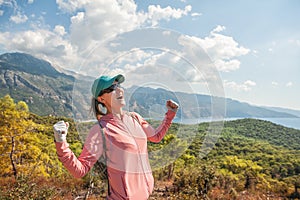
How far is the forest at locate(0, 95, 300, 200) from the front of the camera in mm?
2094

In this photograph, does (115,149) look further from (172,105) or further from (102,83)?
(172,105)

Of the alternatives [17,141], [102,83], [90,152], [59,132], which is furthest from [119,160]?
[17,141]

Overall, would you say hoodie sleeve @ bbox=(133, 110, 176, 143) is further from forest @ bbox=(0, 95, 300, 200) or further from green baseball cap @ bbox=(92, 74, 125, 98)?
green baseball cap @ bbox=(92, 74, 125, 98)

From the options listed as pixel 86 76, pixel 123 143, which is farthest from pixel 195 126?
pixel 86 76

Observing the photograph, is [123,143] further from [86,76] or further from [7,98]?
[7,98]

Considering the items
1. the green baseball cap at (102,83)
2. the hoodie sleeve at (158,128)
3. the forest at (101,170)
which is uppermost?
the green baseball cap at (102,83)

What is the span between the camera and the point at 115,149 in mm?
1636

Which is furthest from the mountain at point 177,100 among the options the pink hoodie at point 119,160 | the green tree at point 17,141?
the green tree at point 17,141

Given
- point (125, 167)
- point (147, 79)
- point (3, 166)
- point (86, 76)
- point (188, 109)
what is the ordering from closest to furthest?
point (125, 167), point (86, 76), point (147, 79), point (188, 109), point (3, 166)

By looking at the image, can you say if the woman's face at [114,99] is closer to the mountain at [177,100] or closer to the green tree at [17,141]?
the mountain at [177,100]

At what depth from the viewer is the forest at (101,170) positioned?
209 cm

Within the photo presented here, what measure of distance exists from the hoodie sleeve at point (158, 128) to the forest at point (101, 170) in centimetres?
7

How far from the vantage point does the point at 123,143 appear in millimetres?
1648

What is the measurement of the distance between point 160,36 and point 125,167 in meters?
0.87
